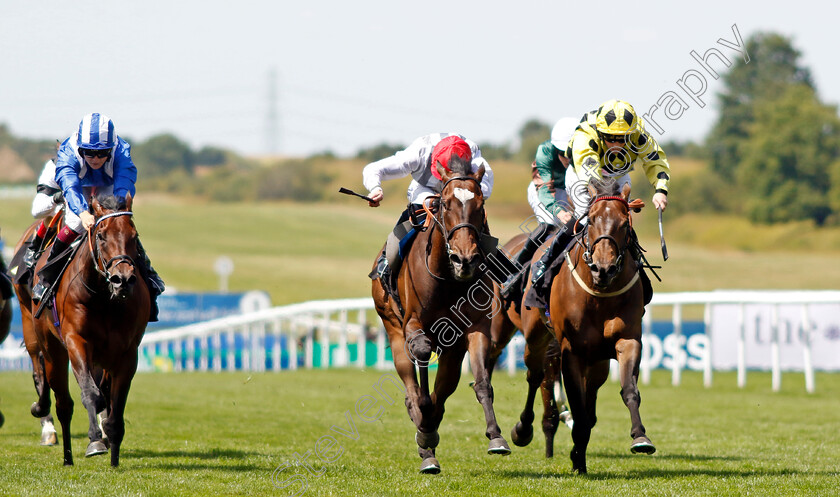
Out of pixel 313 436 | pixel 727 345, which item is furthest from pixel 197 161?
pixel 313 436

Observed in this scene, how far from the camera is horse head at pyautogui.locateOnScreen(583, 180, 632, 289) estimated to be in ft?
23.8

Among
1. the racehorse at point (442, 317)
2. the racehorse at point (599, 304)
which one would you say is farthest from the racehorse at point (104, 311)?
the racehorse at point (599, 304)

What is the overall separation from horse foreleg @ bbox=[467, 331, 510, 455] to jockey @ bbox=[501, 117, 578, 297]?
180 cm

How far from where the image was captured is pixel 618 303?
7.61 metres

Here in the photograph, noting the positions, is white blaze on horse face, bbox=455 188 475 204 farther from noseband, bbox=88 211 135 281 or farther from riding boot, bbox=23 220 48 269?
riding boot, bbox=23 220 48 269

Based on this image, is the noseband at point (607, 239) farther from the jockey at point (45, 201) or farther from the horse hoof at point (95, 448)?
the jockey at point (45, 201)

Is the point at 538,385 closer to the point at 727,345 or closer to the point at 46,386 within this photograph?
the point at 46,386

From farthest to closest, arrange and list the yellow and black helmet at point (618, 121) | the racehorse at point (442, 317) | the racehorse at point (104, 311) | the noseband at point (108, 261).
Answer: the yellow and black helmet at point (618, 121)
the racehorse at point (104, 311)
the noseband at point (108, 261)
the racehorse at point (442, 317)

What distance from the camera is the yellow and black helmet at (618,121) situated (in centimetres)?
802

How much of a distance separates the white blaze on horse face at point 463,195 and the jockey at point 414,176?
79 cm

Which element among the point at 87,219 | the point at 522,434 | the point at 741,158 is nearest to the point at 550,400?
the point at 522,434

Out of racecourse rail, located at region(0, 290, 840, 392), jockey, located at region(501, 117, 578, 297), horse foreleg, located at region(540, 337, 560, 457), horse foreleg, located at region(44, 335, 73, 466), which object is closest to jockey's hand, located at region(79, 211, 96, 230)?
horse foreleg, located at region(44, 335, 73, 466)

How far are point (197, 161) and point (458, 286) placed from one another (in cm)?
10915

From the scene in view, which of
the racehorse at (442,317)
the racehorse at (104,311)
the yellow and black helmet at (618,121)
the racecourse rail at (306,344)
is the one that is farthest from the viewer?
the racecourse rail at (306,344)
